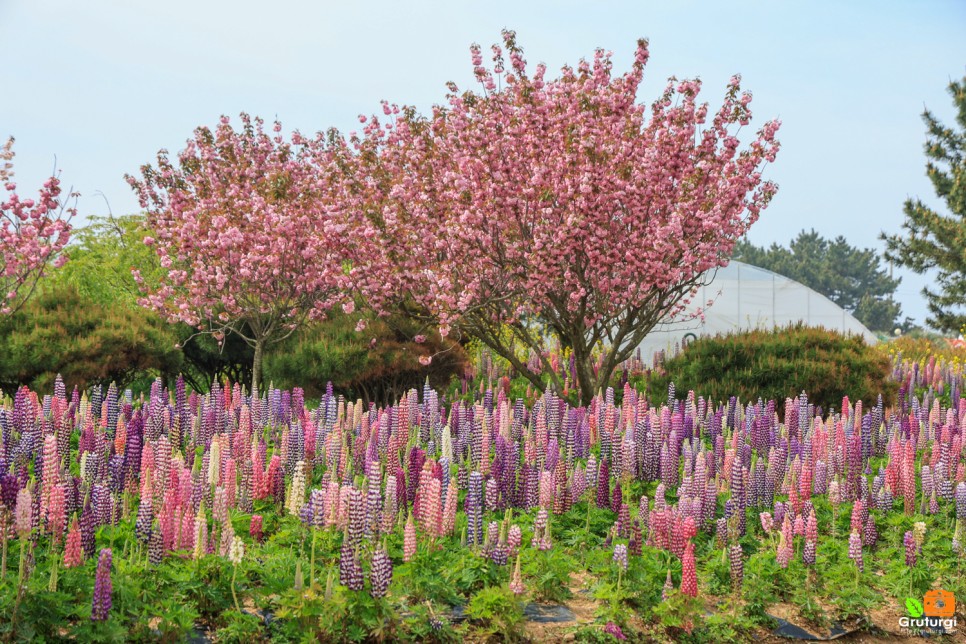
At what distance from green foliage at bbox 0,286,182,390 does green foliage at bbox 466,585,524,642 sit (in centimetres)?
1069

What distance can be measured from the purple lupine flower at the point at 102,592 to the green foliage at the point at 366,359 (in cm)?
951

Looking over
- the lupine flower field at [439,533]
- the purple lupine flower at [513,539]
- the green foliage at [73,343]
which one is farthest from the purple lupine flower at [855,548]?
the green foliage at [73,343]

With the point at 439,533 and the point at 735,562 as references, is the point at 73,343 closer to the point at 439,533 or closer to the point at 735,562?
the point at 439,533

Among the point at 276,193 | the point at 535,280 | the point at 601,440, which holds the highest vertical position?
the point at 276,193

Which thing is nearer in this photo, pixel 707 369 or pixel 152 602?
pixel 152 602

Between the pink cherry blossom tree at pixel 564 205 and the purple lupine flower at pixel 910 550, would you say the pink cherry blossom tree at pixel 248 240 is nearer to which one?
the pink cherry blossom tree at pixel 564 205

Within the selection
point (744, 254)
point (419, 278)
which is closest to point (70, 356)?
point (419, 278)

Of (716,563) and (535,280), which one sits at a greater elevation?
(535,280)

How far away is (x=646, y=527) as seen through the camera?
721 cm

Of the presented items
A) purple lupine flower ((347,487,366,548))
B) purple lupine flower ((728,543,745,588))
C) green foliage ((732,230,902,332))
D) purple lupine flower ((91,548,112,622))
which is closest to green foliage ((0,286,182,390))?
purple lupine flower ((347,487,366,548))

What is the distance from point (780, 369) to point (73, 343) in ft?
34.4

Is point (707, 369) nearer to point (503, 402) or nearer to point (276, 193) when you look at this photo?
point (503, 402)

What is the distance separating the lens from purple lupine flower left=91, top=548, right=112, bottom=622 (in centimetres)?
467

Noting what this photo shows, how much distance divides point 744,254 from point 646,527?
78.9 metres
